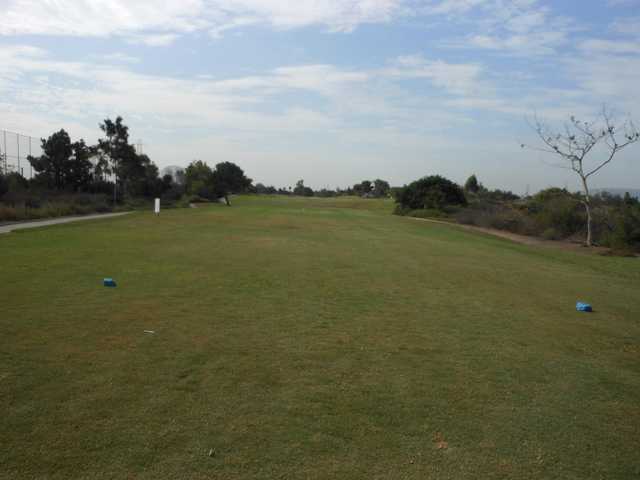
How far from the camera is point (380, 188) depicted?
104188 millimetres

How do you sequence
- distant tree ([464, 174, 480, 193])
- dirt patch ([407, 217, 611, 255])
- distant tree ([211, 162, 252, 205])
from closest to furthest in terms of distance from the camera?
dirt patch ([407, 217, 611, 255]), distant tree ([464, 174, 480, 193]), distant tree ([211, 162, 252, 205])

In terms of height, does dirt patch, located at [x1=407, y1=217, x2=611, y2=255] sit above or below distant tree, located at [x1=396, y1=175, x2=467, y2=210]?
below

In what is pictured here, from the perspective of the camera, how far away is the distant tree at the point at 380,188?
101 metres

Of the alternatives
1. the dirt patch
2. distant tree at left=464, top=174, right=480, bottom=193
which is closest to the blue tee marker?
the dirt patch

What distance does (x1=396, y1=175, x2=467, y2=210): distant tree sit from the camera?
4962cm

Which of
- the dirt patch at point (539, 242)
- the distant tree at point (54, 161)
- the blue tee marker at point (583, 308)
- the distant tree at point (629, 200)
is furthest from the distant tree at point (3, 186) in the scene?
the distant tree at point (629, 200)

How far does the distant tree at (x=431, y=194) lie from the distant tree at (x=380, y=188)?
46542mm

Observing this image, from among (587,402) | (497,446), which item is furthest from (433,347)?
(497,446)

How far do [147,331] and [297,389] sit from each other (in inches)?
106

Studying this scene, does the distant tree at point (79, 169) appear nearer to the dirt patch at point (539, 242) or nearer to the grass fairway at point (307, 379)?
the dirt patch at point (539, 242)

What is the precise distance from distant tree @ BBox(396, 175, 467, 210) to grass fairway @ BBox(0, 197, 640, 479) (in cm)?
3879

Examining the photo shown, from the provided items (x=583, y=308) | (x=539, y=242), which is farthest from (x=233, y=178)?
(x=583, y=308)

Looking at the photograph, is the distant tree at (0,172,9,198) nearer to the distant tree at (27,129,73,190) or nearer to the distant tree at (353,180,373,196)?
the distant tree at (27,129,73,190)

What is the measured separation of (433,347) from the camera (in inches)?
263
